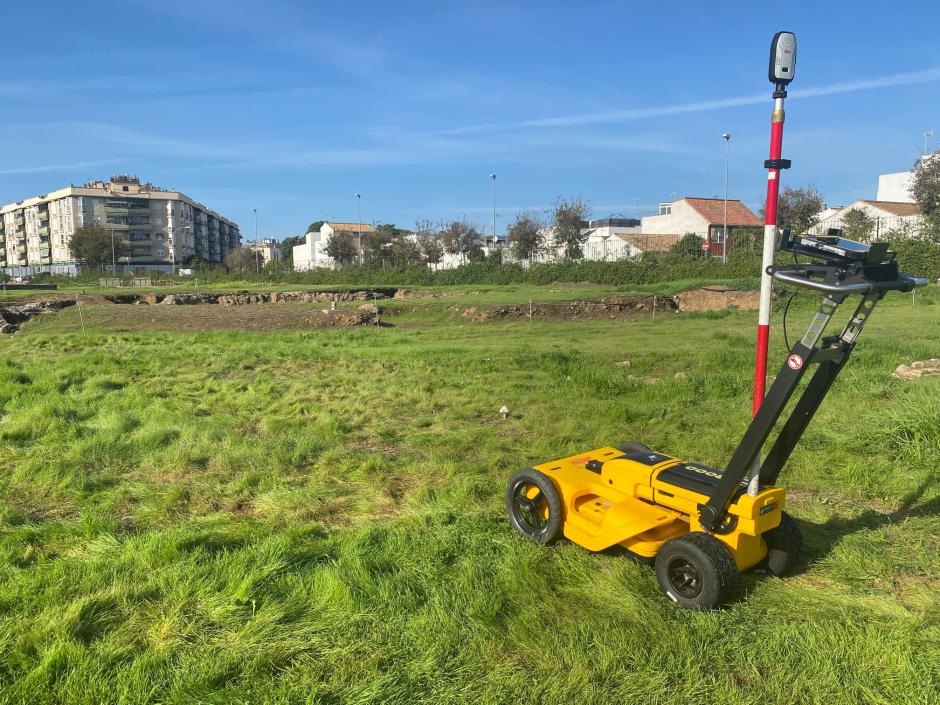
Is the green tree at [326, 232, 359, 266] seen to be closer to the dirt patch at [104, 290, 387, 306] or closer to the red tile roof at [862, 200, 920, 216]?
the dirt patch at [104, 290, 387, 306]

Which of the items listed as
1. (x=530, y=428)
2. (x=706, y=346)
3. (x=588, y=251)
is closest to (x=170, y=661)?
(x=530, y=428)

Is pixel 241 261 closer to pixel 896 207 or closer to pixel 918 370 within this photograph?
pixel 896 207

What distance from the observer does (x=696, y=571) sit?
338cm

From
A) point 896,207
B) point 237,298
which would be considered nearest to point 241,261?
point 237,298

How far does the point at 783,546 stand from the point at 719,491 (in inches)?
24.9

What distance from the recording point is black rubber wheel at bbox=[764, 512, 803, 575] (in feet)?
12.2

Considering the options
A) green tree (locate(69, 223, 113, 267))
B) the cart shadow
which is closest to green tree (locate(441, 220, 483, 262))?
green tree (locate(69, 223, 113, 267))

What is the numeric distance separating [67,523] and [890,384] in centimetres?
890

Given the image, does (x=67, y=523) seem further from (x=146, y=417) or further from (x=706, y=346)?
(x=706, y=346)

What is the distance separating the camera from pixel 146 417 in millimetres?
7605

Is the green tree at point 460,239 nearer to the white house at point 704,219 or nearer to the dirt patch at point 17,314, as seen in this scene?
the white house at point 704,219

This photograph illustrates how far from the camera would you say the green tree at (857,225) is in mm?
38094

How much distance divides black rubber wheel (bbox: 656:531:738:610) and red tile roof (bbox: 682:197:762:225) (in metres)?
59.0

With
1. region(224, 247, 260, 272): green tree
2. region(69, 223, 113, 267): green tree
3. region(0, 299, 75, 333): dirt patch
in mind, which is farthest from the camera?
region(224, 247, 260, 272): green tree
